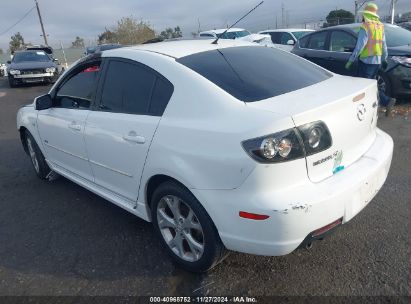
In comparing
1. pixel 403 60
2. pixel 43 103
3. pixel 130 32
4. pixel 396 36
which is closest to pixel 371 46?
pixel 403 60

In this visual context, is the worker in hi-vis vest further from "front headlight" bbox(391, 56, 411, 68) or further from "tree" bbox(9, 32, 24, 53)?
"tree" bbox(9, 32, 24, 53)

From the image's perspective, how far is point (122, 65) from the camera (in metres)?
3.37

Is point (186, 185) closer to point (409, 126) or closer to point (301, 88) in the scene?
point (301, 88)

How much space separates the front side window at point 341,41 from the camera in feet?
26.8

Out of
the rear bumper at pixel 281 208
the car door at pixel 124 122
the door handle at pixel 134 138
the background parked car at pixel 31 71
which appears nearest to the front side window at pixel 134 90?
the car door at pixel 124 122

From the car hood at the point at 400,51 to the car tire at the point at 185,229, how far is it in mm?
6490

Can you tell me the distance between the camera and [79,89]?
389 centimetres

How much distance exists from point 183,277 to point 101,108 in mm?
1626

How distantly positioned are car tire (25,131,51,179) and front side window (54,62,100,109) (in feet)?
3.22

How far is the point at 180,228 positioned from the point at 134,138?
0.77 m

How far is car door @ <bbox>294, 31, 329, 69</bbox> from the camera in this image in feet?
28.6

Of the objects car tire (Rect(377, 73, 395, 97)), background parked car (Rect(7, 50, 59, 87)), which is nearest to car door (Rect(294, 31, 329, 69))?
car tire (Rect(377, 73, 395, 97))

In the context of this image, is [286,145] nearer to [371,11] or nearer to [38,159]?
[38,159]

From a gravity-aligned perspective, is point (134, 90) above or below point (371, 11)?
below
